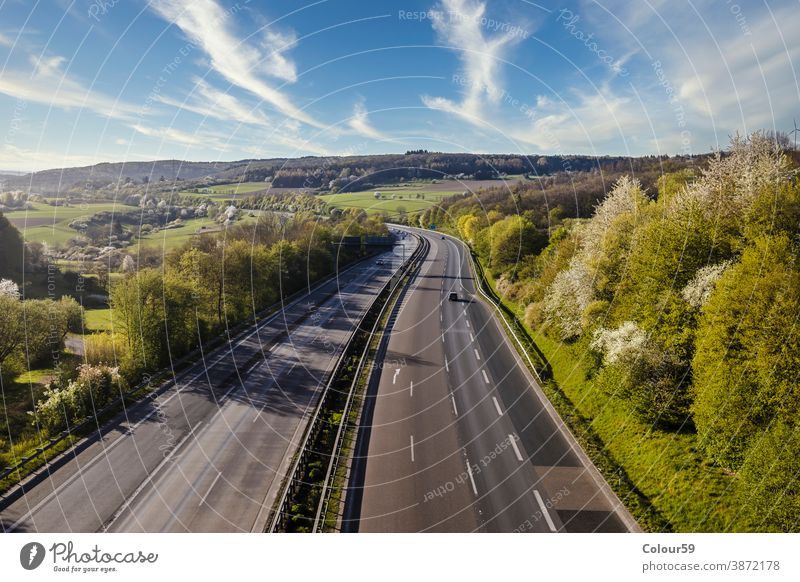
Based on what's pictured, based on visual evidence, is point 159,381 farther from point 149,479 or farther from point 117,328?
point 149,479

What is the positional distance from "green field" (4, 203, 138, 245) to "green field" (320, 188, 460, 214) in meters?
49.8

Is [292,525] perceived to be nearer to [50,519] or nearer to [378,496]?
[378,496]

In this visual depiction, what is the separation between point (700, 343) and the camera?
22.9 metres

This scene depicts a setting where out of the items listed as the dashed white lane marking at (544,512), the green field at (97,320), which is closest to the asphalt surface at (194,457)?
the dashed white lane marking at (544,512)

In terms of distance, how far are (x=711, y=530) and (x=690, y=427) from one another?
22.2ft

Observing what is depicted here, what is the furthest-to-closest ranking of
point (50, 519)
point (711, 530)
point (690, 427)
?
1. point (690, 427)
2. point (50, 519)
3. point (711, 530)

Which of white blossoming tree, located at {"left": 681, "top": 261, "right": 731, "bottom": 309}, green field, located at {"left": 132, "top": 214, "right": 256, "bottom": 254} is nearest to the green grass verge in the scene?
white blossoming tree, located at {"left": 681, "top": 261, "right": 731, "bottom": 309}

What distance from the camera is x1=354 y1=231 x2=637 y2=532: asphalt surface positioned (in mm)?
19062

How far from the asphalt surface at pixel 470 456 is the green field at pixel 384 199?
264 ft

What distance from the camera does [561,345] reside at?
37.8m

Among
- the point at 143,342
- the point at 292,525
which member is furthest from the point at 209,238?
the point at 292,525

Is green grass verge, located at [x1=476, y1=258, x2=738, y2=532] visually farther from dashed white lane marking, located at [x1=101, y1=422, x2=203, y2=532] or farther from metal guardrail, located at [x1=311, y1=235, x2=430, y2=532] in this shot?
dashed white lane marking, located at [x1=101, y1=422, x2=203, y2=532]
